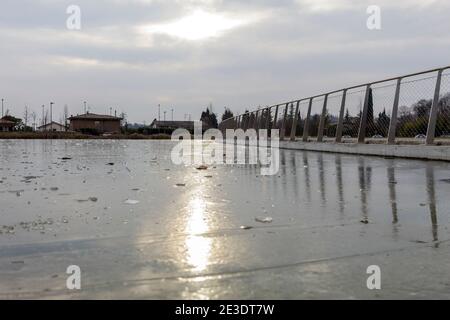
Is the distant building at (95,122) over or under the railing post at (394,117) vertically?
over

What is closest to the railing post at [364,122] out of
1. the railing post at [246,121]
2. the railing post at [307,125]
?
the railing post at [307,125]

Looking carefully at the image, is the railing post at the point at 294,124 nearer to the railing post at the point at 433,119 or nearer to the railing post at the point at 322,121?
the railing post at the point at 322,121

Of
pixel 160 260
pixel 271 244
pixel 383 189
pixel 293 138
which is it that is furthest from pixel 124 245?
pixel 293 138

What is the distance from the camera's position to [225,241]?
3287 millimetres

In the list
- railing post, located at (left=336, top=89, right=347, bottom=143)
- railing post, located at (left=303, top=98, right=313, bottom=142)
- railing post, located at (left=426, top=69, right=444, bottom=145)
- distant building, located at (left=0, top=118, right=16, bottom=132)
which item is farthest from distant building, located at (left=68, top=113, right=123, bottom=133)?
railing post, located at (left=426, top=69, right=444, bottom=145)

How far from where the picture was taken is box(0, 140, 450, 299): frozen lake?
239 cm

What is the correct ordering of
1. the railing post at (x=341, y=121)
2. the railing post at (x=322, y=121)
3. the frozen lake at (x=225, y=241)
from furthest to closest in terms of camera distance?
the railing post at (x=322, y=121)
the railing post at (x=341, y=121)
the frozen lake at (x=225, y=241)

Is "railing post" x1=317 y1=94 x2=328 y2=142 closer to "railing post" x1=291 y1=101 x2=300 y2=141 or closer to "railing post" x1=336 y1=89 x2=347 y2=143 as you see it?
"railing post" x1=336 y1=89 x2=347 y2=143

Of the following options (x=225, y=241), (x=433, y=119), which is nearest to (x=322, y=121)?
(x=433, y=119)

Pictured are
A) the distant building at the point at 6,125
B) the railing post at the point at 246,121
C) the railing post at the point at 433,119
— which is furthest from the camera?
the distant building at the point at 6,125

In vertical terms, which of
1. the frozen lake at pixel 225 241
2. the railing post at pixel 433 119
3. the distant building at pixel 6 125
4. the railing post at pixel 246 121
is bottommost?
the frozen lake at pixel 225 241

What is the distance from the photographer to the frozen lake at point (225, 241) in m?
2.39

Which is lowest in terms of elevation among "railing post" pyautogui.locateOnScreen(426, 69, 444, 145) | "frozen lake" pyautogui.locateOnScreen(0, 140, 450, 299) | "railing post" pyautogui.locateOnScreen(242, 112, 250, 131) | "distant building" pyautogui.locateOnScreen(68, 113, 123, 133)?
"frozen lake" pyautogui.locateOnScreen(0, 140, 450, 299)
